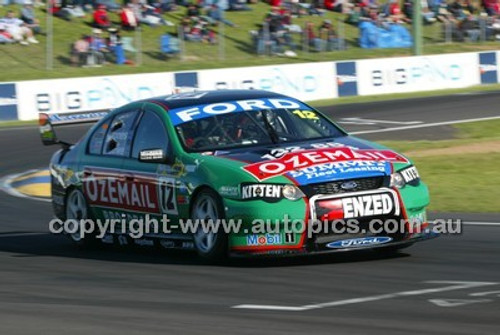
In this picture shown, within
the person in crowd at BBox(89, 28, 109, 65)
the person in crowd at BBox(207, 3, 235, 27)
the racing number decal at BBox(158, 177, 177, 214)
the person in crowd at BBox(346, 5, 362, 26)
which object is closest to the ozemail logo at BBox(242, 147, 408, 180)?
the racing number decal at BBox(158, 177, 177, 214)

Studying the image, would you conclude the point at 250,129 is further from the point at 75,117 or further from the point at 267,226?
the point at 75,117

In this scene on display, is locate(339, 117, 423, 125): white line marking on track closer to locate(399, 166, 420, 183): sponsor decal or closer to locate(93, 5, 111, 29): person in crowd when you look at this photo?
locate(93, 5, 111, 29): person in crowd

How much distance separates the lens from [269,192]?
855 cm

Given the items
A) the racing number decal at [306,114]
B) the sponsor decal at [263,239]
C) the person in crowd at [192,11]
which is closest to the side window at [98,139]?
the racing number decal at [306,114]

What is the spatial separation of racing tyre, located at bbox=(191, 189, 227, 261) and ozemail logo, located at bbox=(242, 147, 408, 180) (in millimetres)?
409

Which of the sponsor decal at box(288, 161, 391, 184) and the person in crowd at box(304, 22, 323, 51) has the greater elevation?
the person in crowd at box(304, 22, 323, 51)

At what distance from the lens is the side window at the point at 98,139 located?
1071 centimetres

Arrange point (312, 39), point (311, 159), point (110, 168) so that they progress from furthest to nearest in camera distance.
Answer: point (312, 39) < point (110, 168) < point (311, 159)

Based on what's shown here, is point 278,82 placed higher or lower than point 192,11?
lower

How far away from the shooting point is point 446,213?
1233 cm

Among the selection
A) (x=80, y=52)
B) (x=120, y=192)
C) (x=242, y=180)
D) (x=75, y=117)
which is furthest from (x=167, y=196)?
(x=80, y=52)

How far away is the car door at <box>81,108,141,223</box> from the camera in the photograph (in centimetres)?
1016

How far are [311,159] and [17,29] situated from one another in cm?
2447

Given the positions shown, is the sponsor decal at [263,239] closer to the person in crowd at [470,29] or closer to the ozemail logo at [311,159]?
the ozemail logo at [311,159]
